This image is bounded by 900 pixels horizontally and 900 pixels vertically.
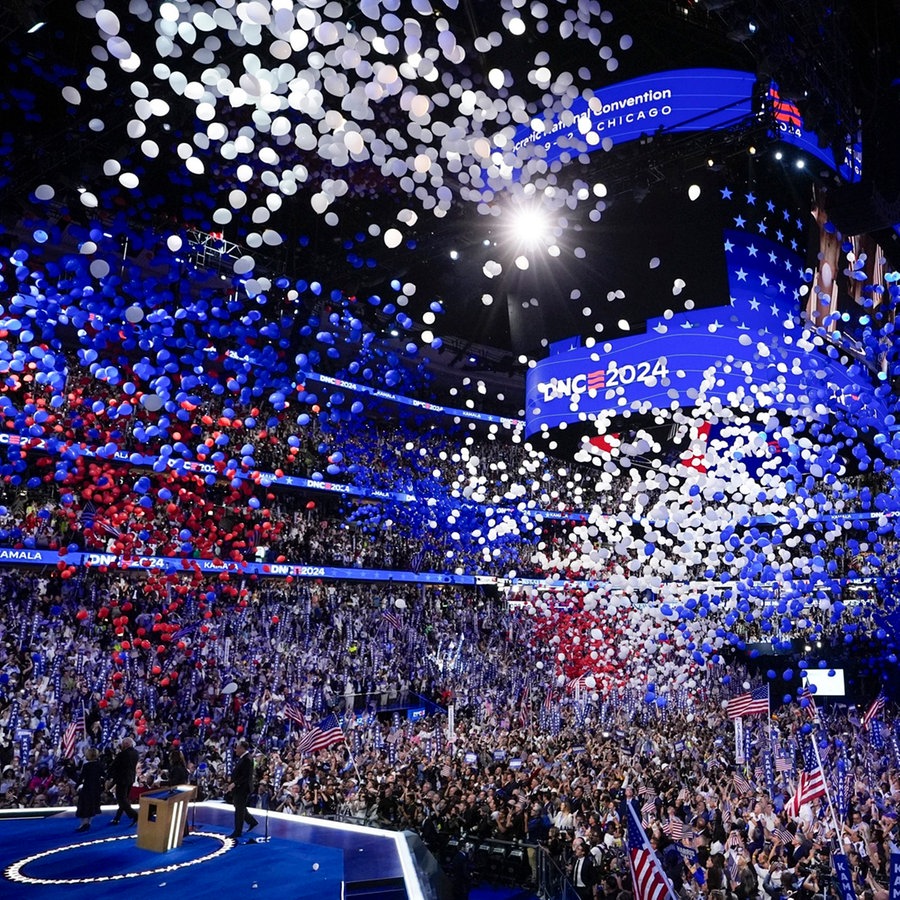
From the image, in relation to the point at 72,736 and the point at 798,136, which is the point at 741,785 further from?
the point at 798,136

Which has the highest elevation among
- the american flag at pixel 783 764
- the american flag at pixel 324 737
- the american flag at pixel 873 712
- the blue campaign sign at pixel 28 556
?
the blue campaign sign at pixel 28 556

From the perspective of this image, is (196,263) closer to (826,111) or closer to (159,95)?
(159,95)

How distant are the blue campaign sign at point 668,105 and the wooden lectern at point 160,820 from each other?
34.4ft

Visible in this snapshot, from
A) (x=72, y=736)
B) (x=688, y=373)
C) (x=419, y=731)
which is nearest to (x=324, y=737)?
(x=72, y=736)

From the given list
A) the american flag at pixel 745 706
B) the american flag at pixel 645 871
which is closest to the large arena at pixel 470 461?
the american flag at pixel 645 871

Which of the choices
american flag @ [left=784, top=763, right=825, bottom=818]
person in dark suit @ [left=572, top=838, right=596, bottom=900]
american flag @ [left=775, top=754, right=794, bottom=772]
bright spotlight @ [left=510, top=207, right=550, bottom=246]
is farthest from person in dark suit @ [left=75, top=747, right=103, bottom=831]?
bright spotlight @ [left=510, top=207, right=550, bottom=246]

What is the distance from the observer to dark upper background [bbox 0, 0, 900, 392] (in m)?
8.92

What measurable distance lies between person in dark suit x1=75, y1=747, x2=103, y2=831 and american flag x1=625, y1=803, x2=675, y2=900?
563cm

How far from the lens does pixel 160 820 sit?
701cm

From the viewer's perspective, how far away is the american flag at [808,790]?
312 inches

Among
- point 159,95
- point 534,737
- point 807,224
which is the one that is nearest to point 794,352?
point 807,224

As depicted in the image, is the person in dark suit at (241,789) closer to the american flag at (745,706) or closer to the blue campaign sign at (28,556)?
the american flag at (745,706)

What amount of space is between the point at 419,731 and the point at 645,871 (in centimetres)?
1003

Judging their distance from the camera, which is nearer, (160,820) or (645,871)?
(645,871)
